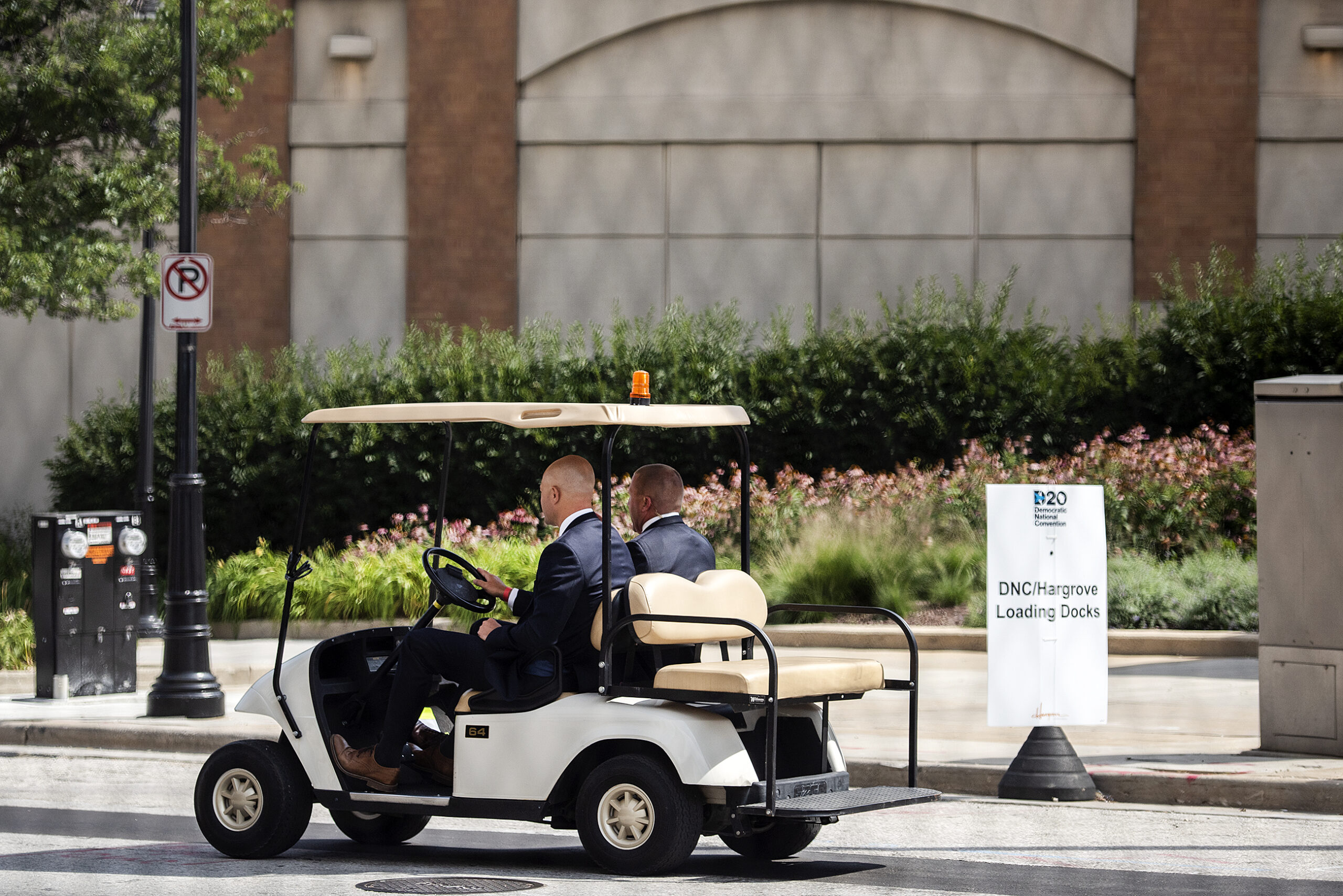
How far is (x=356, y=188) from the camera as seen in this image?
24422 millimetres

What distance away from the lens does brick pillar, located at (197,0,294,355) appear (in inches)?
957

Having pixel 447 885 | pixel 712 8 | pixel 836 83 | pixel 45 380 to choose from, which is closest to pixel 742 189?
pixel 836 83

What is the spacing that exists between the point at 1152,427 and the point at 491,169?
32.5ft

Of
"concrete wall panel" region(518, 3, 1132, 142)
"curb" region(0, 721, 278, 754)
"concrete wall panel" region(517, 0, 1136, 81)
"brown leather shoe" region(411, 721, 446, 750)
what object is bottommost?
"curb" region(0, 721, 278, 754)

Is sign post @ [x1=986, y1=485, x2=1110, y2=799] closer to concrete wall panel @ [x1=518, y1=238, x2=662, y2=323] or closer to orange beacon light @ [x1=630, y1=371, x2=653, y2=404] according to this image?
orange beacon light @ [x1=630, y1=371, x2=653, y2=404]

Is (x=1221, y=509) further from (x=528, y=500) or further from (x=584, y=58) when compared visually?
(x=584, y=58)

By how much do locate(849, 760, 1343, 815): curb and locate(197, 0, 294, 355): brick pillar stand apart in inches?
663

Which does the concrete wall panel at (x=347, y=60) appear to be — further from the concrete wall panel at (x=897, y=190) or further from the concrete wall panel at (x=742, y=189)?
the concrete wall panel at (x=897, y=190)

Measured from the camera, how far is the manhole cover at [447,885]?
21.2ft

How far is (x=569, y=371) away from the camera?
21062 millimetres

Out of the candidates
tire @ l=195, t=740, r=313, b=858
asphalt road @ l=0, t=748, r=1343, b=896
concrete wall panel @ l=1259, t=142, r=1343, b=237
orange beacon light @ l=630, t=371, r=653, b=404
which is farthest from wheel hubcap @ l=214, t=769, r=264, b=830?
concrete wall panel @ l=1259, t=142, r=1343, b=237

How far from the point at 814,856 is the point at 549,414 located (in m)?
2.27

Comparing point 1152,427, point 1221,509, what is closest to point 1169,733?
point 1221,509

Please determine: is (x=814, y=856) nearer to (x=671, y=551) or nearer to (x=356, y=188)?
(x=671, y=551)
